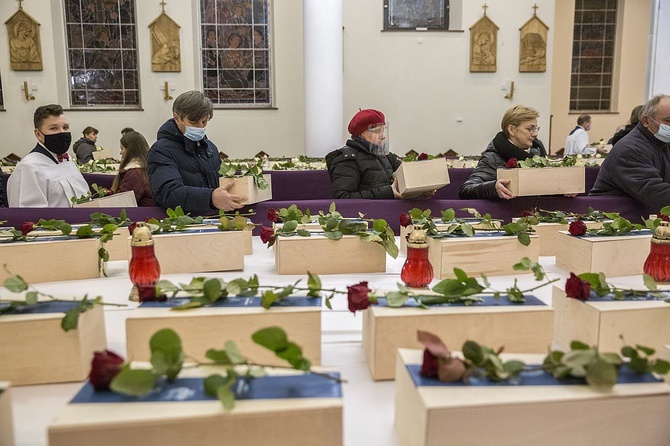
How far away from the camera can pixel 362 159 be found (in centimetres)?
354

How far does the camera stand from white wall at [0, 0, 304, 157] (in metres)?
11.2

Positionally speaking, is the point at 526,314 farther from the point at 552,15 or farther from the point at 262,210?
the point at 552,15

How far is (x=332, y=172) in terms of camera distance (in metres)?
3.56

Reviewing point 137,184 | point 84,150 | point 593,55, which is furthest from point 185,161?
point 593,55

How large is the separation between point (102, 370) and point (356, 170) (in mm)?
2773

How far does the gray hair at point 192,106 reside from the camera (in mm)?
3004

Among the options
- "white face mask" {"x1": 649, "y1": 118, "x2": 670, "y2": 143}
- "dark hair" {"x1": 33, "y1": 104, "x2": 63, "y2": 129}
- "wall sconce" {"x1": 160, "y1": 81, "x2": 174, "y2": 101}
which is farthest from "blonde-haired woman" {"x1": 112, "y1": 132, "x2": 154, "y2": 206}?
"wall sconce" {"x1": 160, "y1": 81, "x2": 174, "y2": 101}

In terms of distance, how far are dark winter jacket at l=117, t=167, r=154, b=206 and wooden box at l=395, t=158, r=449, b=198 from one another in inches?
79.6

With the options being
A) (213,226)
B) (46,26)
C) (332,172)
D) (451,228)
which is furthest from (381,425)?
(46,26)

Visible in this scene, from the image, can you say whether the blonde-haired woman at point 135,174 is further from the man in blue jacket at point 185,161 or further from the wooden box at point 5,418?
the wooden box at point 5,418

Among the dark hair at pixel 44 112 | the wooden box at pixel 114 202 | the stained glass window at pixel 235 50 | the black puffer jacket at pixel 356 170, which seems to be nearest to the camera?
the wooden box at pixel 114 202

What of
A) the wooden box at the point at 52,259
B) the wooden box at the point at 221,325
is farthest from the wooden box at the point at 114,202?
the wooden box at the point at 221,325

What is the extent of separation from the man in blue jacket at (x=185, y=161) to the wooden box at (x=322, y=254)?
2.93 feet

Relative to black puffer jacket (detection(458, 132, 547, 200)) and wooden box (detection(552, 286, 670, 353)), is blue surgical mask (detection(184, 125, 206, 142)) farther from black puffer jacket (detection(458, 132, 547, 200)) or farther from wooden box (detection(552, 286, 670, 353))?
wooden box (detection(552, 286, 670, 353))
